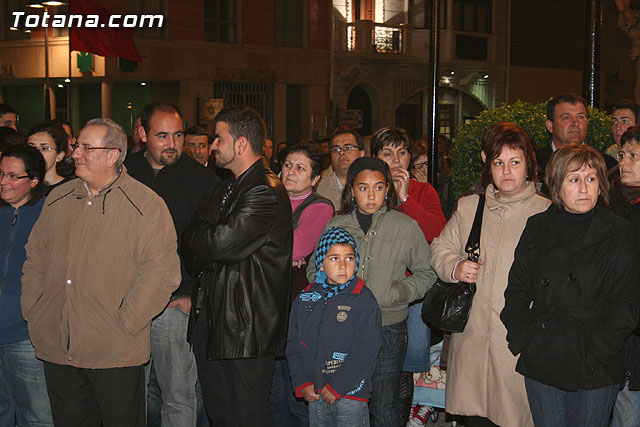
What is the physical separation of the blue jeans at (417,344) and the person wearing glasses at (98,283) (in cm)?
177

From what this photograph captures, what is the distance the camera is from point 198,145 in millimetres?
9117

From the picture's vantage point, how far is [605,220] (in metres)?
4.12

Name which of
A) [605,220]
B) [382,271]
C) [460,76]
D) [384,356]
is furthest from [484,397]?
[460,76]

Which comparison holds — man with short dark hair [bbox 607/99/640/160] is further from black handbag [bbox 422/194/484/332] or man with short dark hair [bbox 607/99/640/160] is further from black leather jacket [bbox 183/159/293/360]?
black leather jacket [bbox 183/159/293/360]

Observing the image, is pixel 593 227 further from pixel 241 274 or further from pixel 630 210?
pixel 241 274

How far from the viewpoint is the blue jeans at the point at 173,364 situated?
5277 mm

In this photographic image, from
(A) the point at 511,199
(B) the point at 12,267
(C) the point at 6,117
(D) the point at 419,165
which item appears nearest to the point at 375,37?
(D) the point at 419,165

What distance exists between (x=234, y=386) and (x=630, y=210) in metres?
2.66

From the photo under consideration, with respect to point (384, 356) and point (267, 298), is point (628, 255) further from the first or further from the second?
point (267, 298)

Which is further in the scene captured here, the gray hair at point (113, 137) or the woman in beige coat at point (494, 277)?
the gray hair at point (113, 137)

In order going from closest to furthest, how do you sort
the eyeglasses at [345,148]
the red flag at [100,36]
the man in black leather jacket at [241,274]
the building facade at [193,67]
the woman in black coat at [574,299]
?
the woman in black coat at [574,299] < the man in black leather jacket at [241,274] < the eyeglasses at [345,148] < the red flag at [100,36] < the building facade at [193,67]

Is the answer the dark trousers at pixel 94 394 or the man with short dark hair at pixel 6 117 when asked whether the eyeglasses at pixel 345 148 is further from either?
the man with short dark hair at pixel 6 117

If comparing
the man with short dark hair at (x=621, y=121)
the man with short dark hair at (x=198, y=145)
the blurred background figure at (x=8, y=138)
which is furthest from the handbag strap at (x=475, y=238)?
the man with short dark hair at (x=198, y=145)

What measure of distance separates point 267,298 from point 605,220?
2.02 m
